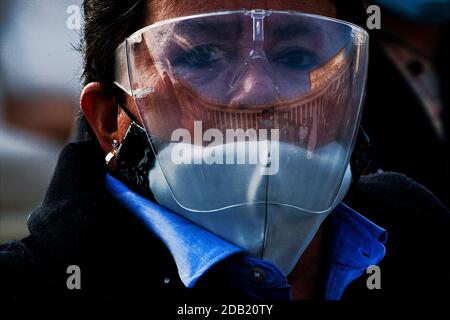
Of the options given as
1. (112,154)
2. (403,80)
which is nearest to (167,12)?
(112,154)

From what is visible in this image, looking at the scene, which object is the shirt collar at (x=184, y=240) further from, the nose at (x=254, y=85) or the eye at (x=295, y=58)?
the eye at (x=295, y=58)

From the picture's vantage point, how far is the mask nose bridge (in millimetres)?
2402

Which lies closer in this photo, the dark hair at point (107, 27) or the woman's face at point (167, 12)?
the woman's face at point (167, 12)

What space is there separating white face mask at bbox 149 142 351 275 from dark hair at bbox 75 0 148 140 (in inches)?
14.7

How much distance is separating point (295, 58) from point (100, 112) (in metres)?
0.59

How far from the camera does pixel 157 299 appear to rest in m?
2.44

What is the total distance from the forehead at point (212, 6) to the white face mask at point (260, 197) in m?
0.38

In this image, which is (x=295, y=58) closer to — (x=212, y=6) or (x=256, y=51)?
(x=256, y=51)

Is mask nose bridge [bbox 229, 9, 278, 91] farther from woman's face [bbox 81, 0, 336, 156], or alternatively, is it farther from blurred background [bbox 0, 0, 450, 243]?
blurred background [bbox 0, 0, 450, 243]

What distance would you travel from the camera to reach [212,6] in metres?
2.50

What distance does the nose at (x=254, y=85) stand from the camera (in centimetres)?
235

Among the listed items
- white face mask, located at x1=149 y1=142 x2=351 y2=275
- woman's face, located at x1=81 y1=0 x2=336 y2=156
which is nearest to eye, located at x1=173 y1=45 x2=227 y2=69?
woman's face, located at x1=81 y1=0 x2=336 y2=156

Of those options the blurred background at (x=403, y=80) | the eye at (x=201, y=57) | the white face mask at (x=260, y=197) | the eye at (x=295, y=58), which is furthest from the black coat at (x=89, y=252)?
the blurred background at (x=403, y=80)

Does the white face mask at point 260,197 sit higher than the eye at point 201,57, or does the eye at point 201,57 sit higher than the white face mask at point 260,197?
the eye at point 201,57
